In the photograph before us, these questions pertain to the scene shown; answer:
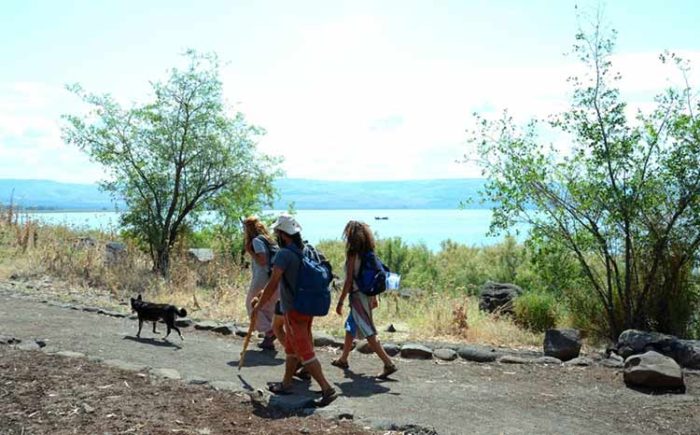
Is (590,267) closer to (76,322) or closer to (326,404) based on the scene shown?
(326,404)

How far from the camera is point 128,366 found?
8055 millimetres

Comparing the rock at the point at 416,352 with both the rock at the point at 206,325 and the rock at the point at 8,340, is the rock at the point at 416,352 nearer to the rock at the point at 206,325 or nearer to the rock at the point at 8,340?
the rock at the point at 206,325

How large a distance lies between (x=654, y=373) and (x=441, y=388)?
2.37m

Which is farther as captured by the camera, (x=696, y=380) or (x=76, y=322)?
(x=76, y=322)

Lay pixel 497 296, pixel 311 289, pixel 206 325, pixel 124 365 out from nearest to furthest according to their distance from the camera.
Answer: pixel 311 289
pixel 124 365
pixel 206 325
pixel 497 296

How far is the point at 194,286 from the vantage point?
47.3 ft

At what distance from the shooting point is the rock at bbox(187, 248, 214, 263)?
18609 mm

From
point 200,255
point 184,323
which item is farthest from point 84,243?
point 184,323

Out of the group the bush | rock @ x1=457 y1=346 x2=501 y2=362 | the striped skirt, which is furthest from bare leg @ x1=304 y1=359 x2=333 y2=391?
the bush

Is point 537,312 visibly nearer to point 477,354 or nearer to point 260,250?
point 477,354

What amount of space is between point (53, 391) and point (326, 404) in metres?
2.59

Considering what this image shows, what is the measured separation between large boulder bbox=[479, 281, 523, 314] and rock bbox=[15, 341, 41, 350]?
8608mm

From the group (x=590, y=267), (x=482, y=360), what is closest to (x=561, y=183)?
(x=590, y=267)

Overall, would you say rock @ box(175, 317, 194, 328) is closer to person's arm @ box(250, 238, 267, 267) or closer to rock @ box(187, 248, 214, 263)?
person's arm @ box(250, 238, 267, 267)
